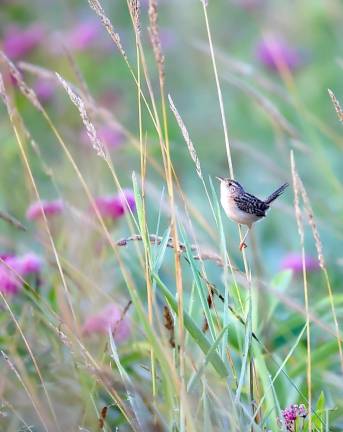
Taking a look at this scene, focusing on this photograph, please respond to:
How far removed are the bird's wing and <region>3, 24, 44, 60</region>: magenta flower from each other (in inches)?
69.6

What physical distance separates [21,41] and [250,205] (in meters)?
1.86

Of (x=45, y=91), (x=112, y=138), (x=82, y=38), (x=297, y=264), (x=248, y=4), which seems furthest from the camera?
(x=248, y=4)

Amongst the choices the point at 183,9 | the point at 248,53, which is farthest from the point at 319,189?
the point at 183,9

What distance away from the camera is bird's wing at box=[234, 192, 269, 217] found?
1781 millimetres

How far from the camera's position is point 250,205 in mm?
1797

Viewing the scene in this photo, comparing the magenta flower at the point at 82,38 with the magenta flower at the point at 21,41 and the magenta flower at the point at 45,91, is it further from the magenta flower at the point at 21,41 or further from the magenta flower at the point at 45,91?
the magenta flower at the point at 45,91

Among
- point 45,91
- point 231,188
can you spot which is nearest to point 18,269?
point 231,188

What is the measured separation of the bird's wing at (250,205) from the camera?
5.84 ft

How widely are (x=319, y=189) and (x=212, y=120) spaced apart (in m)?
0.93

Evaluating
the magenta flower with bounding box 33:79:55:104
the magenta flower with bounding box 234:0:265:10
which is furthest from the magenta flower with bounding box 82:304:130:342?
the magenta flower with bounding box 234:0:265:10

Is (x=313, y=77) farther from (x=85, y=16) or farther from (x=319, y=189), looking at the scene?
(x=85, y=16)

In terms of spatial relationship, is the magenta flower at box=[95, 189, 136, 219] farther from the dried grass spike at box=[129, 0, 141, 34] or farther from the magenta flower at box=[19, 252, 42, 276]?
the dried grass spike at box=[129, 0, 141, 34]

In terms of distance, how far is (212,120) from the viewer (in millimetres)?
4766

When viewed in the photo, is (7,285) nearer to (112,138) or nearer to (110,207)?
(110,207)
